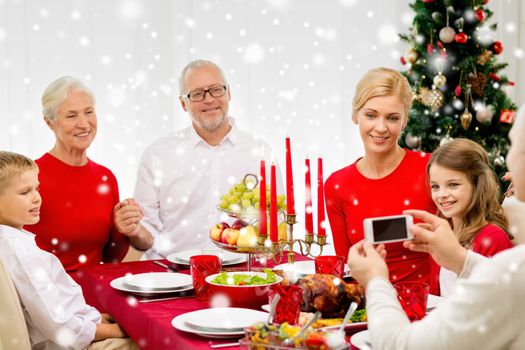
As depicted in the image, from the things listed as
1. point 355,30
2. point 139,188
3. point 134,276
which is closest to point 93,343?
Result: point 134,276

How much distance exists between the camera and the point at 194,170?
3.30m

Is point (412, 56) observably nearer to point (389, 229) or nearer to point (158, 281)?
point (158, 281)

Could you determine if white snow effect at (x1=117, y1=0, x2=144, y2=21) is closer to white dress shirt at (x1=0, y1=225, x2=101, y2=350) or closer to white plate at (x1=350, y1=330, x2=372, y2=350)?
white dress shirt at (x1=0, y1=225, x2=101, y2=350)

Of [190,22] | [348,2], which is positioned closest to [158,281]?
[190,22]

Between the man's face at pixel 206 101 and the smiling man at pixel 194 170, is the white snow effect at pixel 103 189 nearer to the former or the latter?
the smiling man at pixel 194 170

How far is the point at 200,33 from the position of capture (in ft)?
14.5

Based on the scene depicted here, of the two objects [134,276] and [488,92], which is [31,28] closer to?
[134,276]

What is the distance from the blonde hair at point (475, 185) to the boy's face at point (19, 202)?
1.43m

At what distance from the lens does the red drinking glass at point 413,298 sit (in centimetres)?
160

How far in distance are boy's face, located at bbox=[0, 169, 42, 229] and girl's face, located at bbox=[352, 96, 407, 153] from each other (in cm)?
127

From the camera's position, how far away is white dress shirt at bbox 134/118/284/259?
326cm

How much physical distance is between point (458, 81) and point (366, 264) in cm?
301

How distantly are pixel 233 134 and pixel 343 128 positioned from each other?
1.65 meters

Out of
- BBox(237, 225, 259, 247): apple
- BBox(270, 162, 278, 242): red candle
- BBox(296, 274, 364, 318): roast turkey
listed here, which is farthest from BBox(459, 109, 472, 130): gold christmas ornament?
BBox(296, 274, 364, 318): roast turkey
